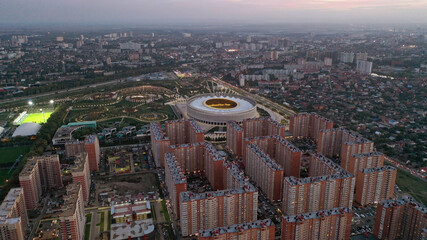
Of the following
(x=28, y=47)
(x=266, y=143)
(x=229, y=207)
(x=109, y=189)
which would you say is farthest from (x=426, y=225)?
(x=28, y=47)

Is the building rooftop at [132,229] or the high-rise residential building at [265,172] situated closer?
the building rooftop at [132,229]

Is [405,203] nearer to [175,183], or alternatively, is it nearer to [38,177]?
[175,183]

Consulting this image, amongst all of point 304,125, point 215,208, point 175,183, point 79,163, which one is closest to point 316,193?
point 215,208

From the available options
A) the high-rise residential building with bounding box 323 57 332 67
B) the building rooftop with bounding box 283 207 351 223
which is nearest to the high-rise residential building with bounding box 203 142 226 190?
the building rooftop with bounding box 283 207 351 223

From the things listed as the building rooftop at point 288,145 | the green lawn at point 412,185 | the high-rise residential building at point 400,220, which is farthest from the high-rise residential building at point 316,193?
the green lawn at point 412,185

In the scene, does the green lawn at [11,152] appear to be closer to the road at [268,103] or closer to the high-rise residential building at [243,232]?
the high-rise residential building at [243,232]

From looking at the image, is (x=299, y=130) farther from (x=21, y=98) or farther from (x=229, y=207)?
(x=21, y=98)
